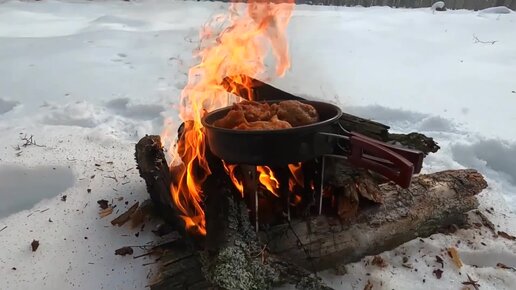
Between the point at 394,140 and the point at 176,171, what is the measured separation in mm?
1369

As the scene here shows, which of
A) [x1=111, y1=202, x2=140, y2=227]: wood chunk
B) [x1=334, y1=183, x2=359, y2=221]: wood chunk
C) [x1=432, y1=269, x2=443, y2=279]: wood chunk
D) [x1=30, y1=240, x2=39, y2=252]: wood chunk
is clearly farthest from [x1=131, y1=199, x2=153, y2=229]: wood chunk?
[x1=432, y1=269, x2=443, y2=279]: wood chunk

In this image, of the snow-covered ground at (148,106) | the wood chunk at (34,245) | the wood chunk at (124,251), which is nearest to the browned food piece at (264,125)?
the snow-covered ground at (148,106)

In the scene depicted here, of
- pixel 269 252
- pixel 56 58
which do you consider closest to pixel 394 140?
pixel 269 252

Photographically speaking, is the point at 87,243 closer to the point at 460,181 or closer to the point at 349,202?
the point at 349,202

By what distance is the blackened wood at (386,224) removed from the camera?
2.10 meters

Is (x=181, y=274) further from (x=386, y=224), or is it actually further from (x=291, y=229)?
(x=386, y=224)

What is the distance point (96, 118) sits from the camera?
13.3 ft

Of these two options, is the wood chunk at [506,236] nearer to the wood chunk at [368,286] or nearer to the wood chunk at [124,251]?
the wood chunk at [368,286]

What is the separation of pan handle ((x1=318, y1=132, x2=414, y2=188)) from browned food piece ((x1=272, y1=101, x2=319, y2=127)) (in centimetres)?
22

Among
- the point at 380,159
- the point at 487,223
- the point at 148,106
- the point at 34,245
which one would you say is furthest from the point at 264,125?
the point at 148,106

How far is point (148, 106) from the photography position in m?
4.41

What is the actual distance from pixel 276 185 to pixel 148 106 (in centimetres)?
257

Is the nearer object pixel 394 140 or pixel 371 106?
pixel 394 140

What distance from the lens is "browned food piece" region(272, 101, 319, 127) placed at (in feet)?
6.81
